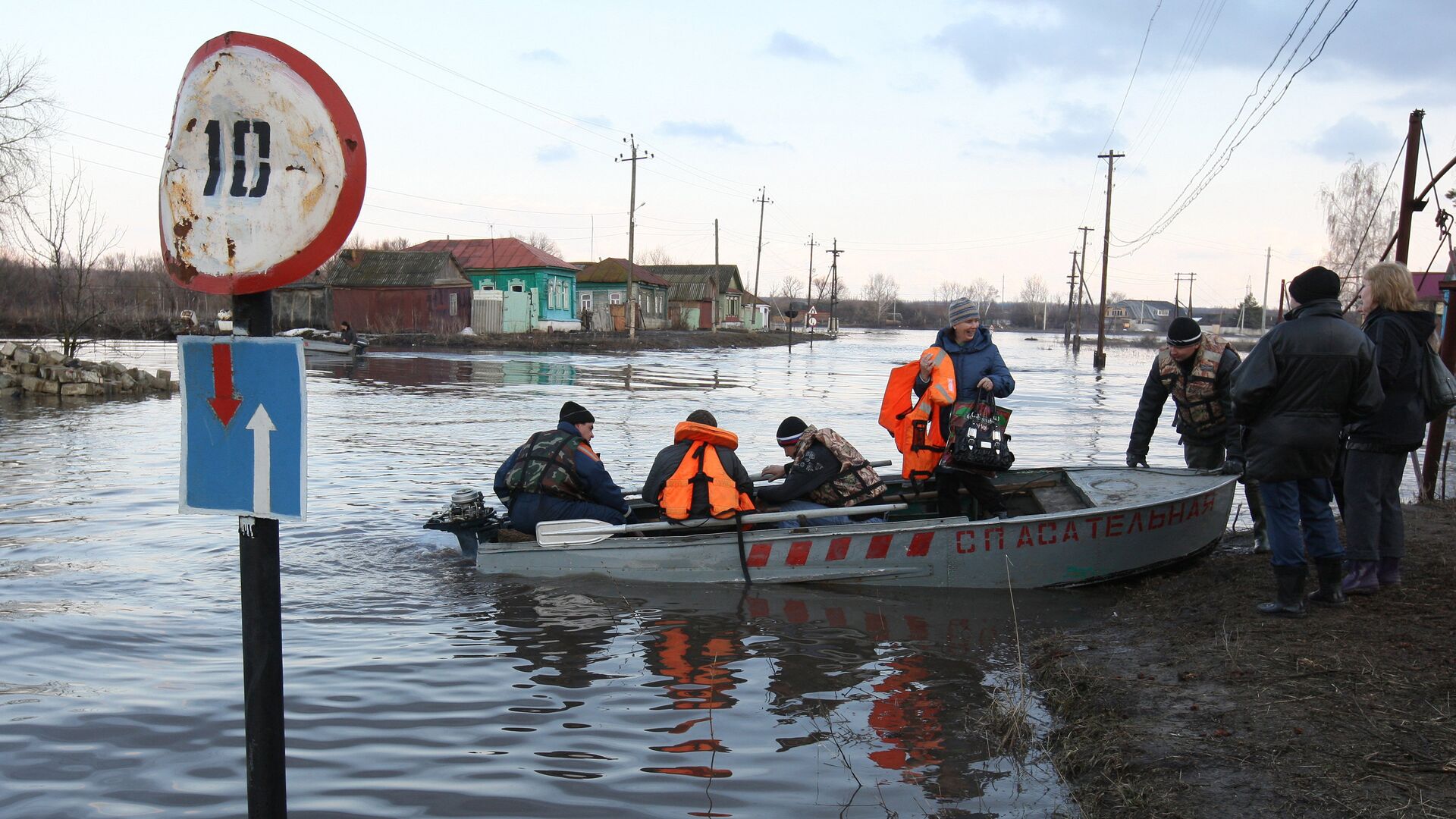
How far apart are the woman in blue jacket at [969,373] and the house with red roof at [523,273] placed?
157ft

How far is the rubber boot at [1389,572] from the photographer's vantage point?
232 inches

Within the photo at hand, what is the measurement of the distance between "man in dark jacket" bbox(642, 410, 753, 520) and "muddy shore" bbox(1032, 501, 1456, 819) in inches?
94.7

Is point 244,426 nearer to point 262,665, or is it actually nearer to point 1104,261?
point 262,665

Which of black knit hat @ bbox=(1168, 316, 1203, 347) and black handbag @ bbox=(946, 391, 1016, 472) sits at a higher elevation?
black knit hat @ bbox=(1168, 316, 1203, 347)

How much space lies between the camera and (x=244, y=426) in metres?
2.41

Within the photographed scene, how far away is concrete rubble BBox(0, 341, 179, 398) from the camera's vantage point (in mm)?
21031

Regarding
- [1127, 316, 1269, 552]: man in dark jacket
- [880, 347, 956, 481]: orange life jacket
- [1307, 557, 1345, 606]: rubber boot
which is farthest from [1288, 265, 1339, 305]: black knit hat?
[880, 347, 956, 481]: orange life jacket

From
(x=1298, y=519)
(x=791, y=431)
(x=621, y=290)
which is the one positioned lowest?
(x=1298, y=519)

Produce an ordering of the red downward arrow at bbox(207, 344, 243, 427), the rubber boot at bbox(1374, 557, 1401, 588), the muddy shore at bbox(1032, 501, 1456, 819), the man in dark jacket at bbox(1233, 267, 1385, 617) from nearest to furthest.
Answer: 1. the red downward arrow at bbox(207, 344, 243, 427)
2. the muddy shore at bbox(1032, 501, 1456, 819)
3. the man in dark jacket at bbox(1233, 267, 1385, 617)
4. the rubber boot at bbox(1374, 557, 1401, 588)

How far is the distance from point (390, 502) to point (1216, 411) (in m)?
7.83

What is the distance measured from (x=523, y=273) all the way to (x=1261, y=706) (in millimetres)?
53825

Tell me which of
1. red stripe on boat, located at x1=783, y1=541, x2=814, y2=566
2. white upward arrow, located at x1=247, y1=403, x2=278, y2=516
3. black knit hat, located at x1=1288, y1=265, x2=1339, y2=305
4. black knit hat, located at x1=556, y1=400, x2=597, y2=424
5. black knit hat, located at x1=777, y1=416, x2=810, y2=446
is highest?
black knit hat, located at x1=1288, y1=265, x2=1339, y2=305

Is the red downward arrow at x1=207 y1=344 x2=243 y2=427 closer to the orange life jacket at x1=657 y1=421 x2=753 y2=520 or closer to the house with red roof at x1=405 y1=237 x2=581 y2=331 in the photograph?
the orange life jacket at x1=657 y1=421 x2=753 y2=520

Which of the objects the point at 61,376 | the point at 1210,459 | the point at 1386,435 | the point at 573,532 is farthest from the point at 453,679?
the point at 61,376
